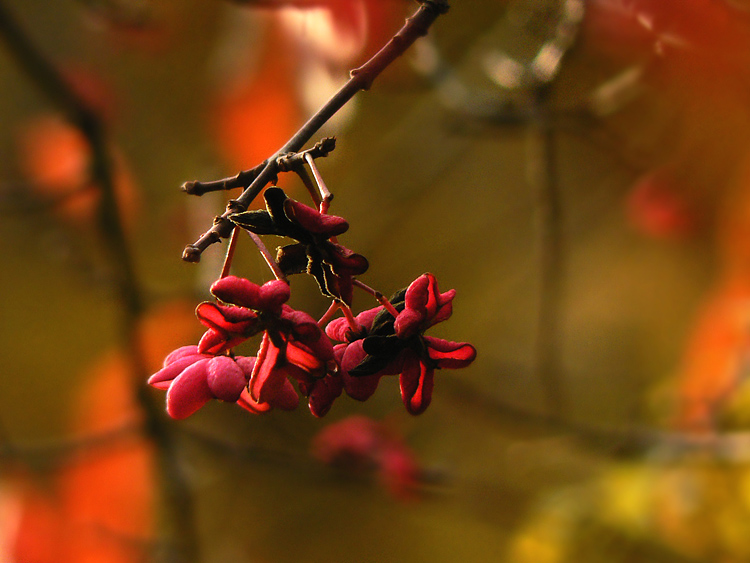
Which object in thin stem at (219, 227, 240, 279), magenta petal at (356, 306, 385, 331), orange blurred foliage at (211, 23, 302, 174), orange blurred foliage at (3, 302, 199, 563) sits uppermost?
orange blurred foliage at (211, 23, 302, 174)

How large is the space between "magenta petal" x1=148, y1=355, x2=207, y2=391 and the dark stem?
70cm

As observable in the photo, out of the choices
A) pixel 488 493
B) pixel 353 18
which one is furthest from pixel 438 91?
pixel 488 493

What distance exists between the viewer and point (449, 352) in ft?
1.56

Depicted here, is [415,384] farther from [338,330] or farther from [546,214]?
[546,214]

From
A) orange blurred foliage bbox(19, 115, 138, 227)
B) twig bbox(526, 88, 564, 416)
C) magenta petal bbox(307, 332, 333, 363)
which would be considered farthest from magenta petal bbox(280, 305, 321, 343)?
orange blurred foliage bbox(19, 115, 138, 227)

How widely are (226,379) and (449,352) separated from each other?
0.16m

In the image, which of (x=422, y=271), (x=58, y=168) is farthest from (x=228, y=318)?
(x=58, y=168)

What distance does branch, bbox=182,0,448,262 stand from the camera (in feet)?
1.30

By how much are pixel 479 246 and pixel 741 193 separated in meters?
0.88

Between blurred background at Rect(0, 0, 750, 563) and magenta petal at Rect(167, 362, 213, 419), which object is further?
blurred background at Rect(0, 0, 750, 563)

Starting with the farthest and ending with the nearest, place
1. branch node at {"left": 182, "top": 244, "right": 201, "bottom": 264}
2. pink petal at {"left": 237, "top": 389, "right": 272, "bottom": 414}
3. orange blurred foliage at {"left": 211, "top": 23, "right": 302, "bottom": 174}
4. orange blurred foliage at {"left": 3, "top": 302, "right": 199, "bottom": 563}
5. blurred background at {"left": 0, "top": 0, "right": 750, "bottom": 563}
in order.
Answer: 1. orange blurred foliage at {"left": 3, "top": 302, "right": 199, "bottom": 563}
2. orange blurred foliage at {"left": 211, "top": 23, "right": 302, "bottom": 174}
3. blurred background at {"left": 0, "top": 0, "right": 750, "bottom": 563}
4. pink petal at {"left": 237, "top": 389, "right": 272, "bottom": 414}
5. branch node at {"left": 182, "top": 244, "right": 201, "bottom": 264}

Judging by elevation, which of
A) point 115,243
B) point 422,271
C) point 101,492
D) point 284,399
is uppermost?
point 422,271

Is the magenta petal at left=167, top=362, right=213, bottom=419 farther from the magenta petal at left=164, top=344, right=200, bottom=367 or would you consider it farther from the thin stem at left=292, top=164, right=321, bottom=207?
the thin stem at left=292, top=164, right=321, bottom=207

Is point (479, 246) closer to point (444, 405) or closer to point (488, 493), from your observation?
point (444, 405)
